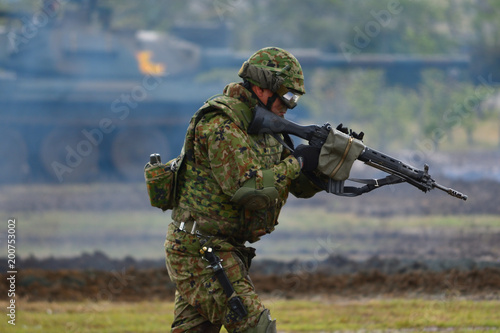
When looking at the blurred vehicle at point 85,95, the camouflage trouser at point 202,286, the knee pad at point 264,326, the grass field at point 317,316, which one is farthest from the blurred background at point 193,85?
the knee pad at point 264,326

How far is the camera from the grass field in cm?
690

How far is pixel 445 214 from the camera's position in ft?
45.2

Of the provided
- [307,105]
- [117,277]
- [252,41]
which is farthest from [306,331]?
[252,41]

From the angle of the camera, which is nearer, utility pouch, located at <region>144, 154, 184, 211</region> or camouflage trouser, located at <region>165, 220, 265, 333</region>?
camouflage trouser, located at <region>165, 220, 265, 333</region>

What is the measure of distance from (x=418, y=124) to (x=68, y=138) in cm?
939

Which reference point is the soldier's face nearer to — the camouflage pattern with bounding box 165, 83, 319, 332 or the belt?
the camouflage pattern with bounding box 165, 83, 319, 332

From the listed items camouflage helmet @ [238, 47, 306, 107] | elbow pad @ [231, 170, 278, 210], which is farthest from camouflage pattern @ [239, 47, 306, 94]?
elbow pad @ [231, 170, 278, 210]

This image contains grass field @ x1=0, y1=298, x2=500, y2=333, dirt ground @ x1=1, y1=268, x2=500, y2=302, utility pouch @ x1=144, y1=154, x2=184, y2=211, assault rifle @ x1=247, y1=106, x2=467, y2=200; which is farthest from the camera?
dirt ground @ x1=1, y1=268, x2=500, y2=302

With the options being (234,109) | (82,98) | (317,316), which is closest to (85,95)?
(82,98)

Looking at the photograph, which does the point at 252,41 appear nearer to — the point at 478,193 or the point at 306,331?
the point at 478,193

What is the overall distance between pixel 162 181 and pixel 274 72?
927mm

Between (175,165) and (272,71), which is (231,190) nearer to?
(175,165)

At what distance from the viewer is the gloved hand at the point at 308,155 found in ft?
15.6

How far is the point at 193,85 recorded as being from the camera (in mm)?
21719
